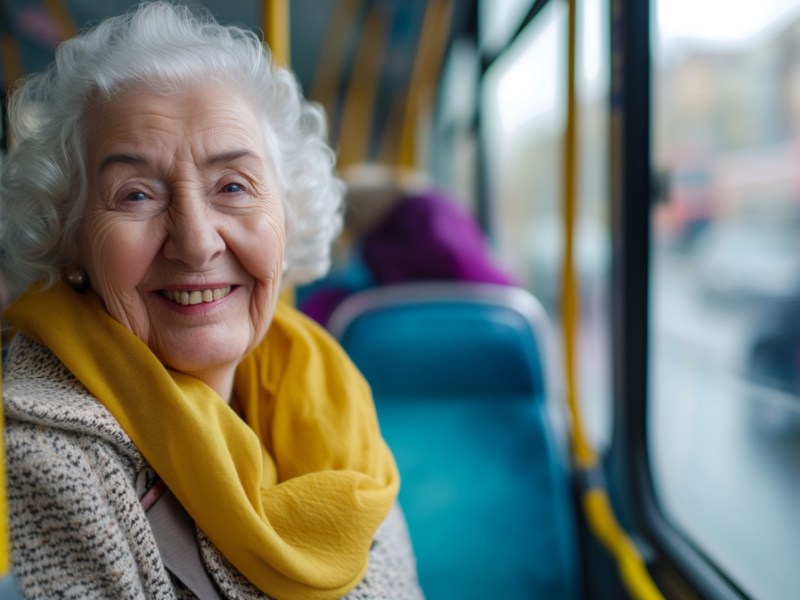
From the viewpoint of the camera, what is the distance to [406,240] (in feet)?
7.95

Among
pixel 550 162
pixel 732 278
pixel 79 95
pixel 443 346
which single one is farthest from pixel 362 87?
pixel 79 95

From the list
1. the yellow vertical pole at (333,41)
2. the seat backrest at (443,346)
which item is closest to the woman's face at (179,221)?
the seat backrest at (443,346)

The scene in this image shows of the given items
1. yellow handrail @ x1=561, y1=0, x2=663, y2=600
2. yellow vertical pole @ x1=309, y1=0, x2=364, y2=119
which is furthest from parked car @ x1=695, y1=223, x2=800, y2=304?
yellow vertical pole @ x1=309, y1=0, x2=364, y2=119

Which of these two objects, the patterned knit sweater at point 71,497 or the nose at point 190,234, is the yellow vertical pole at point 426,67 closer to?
the nose at point 190,234

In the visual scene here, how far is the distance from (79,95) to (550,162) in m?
3.02

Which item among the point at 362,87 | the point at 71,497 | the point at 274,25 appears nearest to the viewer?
the point at 71,497

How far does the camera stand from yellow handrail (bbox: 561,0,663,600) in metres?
1.50

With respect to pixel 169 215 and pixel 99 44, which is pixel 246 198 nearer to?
pixel 169 215

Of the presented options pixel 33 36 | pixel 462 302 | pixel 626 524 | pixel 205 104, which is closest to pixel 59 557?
pixel 205 104

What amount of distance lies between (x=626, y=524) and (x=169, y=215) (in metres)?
1.53

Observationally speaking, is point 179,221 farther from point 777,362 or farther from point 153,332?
point 777,362

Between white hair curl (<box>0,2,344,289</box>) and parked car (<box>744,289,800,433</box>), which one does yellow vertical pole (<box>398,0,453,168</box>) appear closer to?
parked car (<box>744,289,800,433</box>)

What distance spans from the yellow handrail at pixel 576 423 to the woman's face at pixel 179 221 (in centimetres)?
107

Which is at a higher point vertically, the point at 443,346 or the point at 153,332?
the point at 153,332
